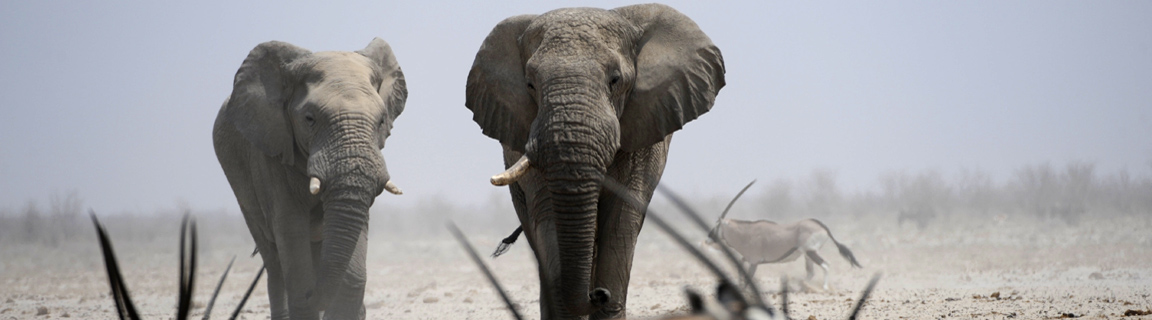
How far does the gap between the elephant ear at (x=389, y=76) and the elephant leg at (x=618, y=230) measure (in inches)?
112

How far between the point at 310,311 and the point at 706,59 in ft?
10.8

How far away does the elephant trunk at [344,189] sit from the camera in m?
6.45

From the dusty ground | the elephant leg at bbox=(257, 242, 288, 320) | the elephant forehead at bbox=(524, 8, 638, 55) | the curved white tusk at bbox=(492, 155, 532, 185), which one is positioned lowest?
the dusty ground

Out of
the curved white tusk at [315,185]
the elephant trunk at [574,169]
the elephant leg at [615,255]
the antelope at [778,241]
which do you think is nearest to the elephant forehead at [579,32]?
the elephant trunk at [574,169]

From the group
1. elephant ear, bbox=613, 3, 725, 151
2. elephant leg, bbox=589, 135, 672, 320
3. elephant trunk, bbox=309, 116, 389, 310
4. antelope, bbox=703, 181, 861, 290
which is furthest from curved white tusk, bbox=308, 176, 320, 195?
antelope, bbox=703, 181, 861, 290

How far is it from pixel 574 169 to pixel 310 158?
283 cm

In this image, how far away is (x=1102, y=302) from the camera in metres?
8.14

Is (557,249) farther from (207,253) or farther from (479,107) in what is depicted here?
(207,253)

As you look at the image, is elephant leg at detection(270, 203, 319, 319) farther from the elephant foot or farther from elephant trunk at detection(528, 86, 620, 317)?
elephant trunk at detection(528, 86, 620, 317)

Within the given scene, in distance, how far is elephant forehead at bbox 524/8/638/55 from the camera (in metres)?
4.77

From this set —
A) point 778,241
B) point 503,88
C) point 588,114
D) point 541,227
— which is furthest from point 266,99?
point 778,241

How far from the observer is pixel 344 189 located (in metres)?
6.43

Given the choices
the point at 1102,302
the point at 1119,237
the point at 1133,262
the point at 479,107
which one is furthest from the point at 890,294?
the point at 1119,237

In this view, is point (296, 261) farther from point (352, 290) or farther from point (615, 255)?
point (615, 255)
